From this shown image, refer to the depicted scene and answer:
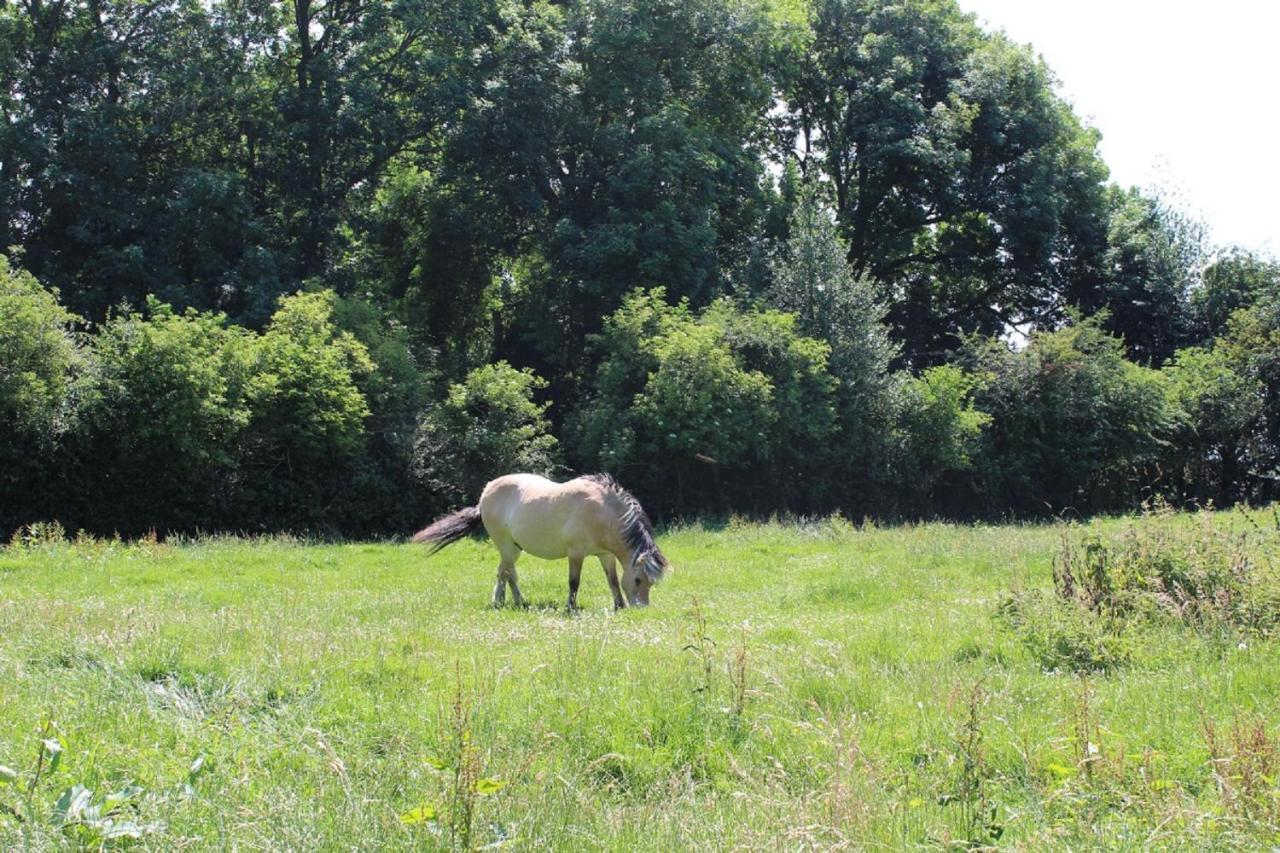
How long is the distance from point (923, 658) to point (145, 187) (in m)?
30.4

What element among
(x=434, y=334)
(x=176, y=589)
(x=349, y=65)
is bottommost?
(x=176, y=589)

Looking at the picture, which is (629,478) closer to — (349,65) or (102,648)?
(349,65)

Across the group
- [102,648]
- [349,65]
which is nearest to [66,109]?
[349,65]

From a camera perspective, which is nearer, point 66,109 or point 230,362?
point 230,362

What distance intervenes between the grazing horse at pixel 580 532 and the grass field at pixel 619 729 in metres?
1.17

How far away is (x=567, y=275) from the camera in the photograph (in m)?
34.5

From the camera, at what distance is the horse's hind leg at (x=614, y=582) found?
13.3m

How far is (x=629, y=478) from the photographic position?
30.6 metres

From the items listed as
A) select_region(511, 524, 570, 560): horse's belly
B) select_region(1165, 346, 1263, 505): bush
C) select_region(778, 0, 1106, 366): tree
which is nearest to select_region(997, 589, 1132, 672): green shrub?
select_region(511, 524, 570, 560): horse's belly

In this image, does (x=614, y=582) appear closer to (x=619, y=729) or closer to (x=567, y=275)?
(x=619, y=729)

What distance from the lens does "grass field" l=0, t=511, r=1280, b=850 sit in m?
4.51

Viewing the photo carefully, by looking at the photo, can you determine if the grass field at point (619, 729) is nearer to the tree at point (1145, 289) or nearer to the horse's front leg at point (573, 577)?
the horse's front leg at point (573, 577)

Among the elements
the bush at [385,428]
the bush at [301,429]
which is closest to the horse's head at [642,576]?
the bush at [301,429]

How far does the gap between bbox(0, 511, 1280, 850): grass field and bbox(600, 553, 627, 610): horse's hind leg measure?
3.59 ft
